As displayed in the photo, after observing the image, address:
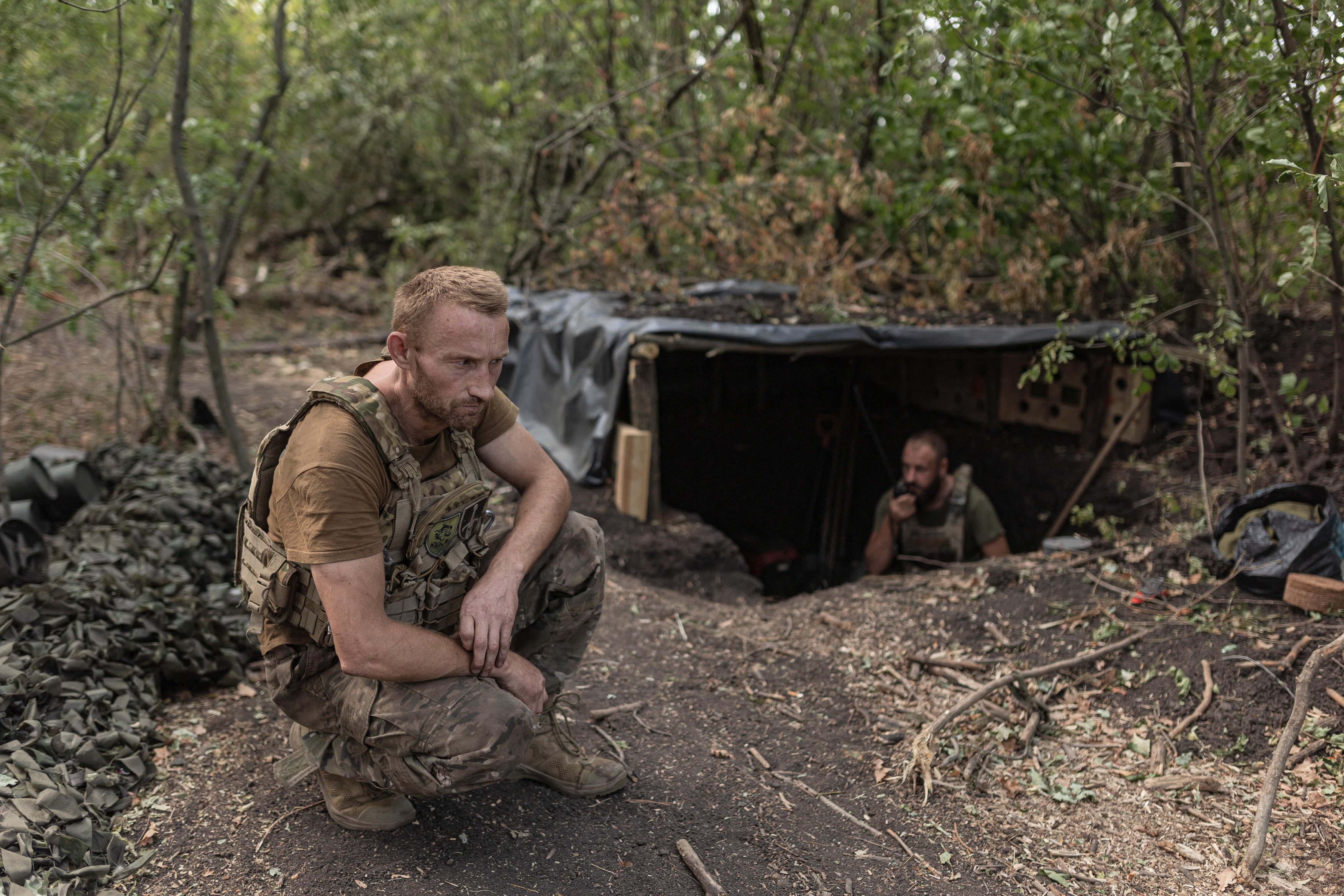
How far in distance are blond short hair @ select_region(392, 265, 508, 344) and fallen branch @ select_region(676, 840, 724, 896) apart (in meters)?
1.50

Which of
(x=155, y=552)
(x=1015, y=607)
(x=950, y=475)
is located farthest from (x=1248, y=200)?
(x=155, y=552)

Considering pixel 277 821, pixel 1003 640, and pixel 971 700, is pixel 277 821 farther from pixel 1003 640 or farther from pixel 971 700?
pixel 1003 640

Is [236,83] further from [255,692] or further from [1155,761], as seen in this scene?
[1155,761]

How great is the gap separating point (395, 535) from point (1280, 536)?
339 cm

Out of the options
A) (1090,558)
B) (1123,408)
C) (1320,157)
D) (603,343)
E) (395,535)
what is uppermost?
(1320,157)

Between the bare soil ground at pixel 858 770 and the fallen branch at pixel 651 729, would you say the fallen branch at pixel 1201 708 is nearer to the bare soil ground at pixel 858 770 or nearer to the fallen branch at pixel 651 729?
the bare soil ground at pixel 858 770

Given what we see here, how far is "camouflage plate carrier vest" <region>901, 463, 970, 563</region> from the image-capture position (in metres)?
5.34

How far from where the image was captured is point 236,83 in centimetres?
797

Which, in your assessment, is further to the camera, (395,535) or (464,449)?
(464,449)

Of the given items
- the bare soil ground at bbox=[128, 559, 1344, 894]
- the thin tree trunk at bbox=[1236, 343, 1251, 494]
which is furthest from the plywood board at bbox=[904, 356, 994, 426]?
the bare soil ground at bbox=[128, 559, 1344, 894]

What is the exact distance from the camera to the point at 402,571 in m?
2.23

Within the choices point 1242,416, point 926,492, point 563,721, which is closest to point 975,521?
point 926,492

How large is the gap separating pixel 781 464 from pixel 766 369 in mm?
854

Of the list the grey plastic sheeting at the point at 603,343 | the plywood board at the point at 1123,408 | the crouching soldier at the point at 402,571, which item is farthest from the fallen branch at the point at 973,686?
the plywood board at the point at 1123,408
